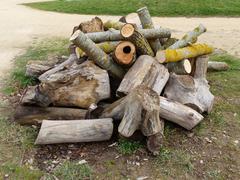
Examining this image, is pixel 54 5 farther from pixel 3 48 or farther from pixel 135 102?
pixel 135 102

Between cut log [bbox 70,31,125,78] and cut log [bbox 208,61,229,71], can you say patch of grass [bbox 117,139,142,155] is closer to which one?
cut log [bbox 70,31,125,78]

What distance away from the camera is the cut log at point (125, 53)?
602cm

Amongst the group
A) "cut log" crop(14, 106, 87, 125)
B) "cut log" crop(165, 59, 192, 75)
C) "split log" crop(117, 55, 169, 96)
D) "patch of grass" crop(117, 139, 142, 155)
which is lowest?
"patch of grass" crop(117, 139, 142, 155)

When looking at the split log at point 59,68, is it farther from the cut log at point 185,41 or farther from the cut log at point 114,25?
the cut log at point 185,41

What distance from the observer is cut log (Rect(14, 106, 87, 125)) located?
5.82m

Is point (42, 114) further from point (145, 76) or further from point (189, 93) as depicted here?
point (189, 93)

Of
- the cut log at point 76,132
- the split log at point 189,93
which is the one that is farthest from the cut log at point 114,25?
the cut log at point 76,132

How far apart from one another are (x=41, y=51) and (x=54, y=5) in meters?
6.07

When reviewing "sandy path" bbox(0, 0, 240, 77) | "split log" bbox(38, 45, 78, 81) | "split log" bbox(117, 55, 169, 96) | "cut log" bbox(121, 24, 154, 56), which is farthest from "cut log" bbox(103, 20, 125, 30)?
"sandy path" bbox(0, 0, 240, 77)

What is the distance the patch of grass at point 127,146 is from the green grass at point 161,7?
8.57 meters

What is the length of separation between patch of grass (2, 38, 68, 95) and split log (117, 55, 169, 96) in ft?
7.19

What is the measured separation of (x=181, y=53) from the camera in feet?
21.3

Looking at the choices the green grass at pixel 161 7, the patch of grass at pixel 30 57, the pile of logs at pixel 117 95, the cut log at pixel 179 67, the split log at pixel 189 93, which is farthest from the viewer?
the green grass at pixel 161 7

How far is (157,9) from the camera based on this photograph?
44.6ft
